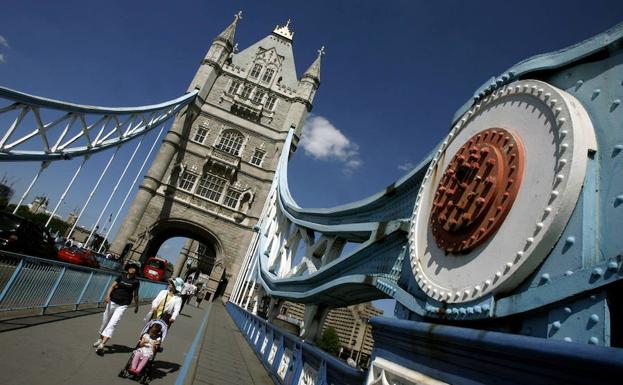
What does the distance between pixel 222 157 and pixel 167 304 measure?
25670mm

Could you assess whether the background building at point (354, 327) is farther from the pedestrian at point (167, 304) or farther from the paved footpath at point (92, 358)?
the pedestrian at point (167, 304)

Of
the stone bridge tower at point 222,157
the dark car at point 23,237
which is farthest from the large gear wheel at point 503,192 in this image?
the stone bridge tower at point 222,157

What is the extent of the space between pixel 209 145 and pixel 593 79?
31390 mm

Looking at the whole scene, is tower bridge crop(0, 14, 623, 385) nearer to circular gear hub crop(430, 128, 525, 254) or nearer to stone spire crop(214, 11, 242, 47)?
circular gear hub crop(430, 128, 525, 254)

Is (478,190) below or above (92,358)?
above

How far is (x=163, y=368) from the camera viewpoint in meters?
5.77

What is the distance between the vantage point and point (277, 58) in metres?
36.4

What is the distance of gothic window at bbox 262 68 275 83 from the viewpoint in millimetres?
35366

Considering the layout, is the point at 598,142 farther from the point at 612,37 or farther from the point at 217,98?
the point at 217,98

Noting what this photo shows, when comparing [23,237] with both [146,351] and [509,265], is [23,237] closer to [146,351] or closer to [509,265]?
[146,351]

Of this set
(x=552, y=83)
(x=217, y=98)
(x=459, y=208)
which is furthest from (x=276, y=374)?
(x=217, y=98)

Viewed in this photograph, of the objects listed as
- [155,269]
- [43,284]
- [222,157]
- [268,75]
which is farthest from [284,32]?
[43,284]

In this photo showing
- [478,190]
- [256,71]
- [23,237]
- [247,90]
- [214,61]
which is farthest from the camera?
[256,71]

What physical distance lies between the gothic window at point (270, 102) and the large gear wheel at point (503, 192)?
1283 inches
